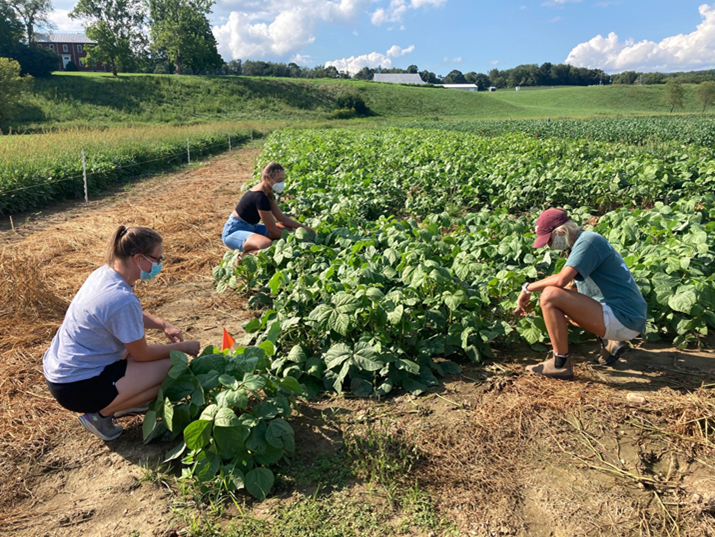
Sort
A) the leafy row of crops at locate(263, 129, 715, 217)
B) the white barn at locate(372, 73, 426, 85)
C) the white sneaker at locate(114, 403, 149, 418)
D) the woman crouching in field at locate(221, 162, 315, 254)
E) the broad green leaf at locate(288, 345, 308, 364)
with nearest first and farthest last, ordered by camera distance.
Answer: the white sneaker at locate(114, 403, 149, 418) < the broad green leaf at locate(288, 345, 308, 364) < the woman crouching in field at locate(221, 162, 315, 254) < the leafy row of crops at locate(263, 129, 715, 217) < the white barn at locate(372, 73, 426, 85)

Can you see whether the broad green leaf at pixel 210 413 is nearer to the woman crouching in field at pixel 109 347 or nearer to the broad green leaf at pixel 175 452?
the broad green leaf at pixel 175 452

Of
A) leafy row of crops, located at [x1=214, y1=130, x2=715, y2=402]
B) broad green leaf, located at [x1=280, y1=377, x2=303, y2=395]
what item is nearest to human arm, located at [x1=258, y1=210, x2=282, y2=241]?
leafy row of crops, located at [x1=214, y1=130, x2=715, y2=402]

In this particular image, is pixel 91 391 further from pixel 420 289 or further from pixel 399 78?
pixel 399 78

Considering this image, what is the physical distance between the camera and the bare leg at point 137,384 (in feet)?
9.49

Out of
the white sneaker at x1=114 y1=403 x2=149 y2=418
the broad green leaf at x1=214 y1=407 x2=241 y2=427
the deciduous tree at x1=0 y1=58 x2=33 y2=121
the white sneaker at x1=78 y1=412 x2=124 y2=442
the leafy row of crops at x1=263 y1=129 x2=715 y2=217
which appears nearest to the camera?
the broad green leaf at x1=214 y1=407 x2=241 y2=427

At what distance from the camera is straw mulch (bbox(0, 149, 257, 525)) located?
3.09 meters

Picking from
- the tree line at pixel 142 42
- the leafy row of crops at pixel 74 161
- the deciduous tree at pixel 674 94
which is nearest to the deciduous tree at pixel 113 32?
the tree line at pixel 142 42

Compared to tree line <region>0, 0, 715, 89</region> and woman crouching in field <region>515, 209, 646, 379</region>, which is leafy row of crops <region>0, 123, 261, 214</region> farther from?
tree line <region>0, 0, 715, 89</region>

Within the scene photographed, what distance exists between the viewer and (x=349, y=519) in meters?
2.34

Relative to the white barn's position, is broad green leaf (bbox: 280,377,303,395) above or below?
below

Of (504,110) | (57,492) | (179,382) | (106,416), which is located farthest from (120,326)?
(504,110)

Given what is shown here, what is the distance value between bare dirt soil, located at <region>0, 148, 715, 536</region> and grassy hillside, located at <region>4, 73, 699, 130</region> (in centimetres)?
4075

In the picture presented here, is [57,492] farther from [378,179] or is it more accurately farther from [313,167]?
[313,167]

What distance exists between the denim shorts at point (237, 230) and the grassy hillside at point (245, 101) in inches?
1499
